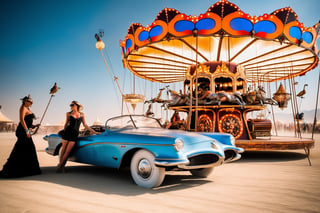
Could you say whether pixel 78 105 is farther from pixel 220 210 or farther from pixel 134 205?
pixel 220 210

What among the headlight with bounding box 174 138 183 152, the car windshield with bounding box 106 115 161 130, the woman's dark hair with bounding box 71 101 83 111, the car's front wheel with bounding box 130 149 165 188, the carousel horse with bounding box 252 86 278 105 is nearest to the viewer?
the headlight with bounding box 174 138 183 152

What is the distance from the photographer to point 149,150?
366cm

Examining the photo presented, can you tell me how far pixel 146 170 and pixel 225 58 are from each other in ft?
32.5

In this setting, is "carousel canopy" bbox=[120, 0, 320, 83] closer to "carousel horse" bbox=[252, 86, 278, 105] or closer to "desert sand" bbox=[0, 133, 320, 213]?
"carousel horse" bbox=[252, 86, 278, 105]

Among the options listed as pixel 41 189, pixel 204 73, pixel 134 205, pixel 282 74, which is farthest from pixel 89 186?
pixel 282 74

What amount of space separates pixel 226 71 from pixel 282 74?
586cm

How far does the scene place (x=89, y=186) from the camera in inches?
147

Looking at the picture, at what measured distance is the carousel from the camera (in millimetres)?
7699

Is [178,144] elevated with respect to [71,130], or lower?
lower

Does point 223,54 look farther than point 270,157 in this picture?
Yes

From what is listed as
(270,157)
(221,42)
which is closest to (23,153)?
(270,157)

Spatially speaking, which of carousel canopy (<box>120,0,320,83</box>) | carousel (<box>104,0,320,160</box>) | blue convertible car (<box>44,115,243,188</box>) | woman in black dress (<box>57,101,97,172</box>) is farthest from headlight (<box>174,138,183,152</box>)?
carousel canopy (<box>120,0,320,83</box>)

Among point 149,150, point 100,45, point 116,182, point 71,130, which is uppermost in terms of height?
point 100,45

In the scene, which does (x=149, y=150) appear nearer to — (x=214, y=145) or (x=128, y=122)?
(x=214, y=145)
